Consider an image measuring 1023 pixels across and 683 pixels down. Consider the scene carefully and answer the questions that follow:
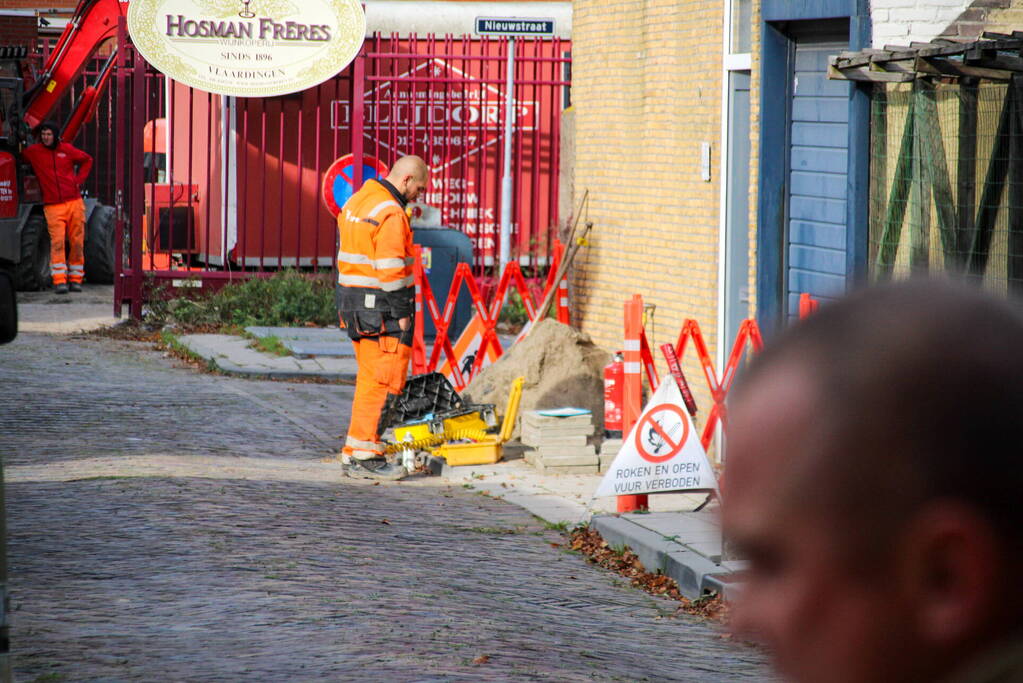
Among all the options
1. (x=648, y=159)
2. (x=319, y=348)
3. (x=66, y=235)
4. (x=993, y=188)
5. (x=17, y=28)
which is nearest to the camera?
(x=993, y=188)

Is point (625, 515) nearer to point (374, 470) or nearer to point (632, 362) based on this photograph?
point (632, 362)

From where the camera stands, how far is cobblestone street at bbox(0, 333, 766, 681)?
5.55 metres

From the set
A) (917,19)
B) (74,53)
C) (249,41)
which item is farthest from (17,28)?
(917,19)

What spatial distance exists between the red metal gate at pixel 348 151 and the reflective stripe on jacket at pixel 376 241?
338 inches

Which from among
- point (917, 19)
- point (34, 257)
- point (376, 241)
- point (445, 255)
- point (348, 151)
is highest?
point (917, 19)

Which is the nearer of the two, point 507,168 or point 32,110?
point 507,168

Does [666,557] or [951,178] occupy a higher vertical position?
[951,178]

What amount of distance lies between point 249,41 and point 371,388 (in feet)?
28.8

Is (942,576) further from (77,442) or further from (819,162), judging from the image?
(77,442)

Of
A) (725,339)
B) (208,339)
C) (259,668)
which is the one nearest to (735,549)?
(259,668)

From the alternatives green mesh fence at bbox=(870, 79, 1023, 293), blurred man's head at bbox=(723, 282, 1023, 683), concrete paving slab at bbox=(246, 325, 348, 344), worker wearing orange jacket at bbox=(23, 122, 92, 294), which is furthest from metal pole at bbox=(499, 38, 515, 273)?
blurred man's head at bbox=(723, 282, 1023, 683)

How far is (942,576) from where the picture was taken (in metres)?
0.90

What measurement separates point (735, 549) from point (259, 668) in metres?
4.56

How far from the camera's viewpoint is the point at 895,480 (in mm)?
892
